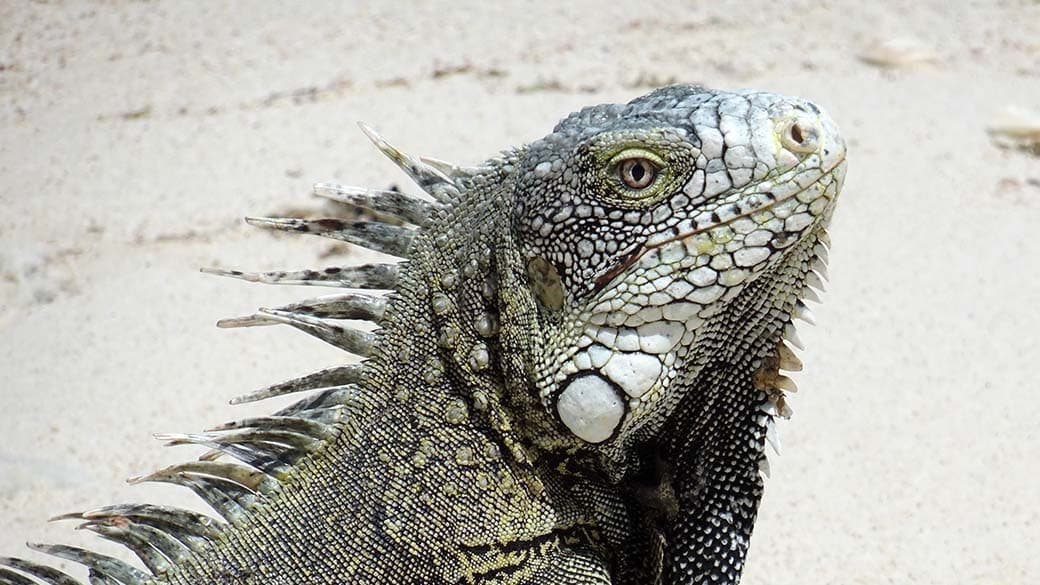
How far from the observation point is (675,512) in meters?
3.44

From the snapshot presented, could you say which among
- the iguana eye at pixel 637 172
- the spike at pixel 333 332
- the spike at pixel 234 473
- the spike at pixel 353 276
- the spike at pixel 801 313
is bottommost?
the spike at pixel 234 473

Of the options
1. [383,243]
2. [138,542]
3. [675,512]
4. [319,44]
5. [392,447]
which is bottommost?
[138,542]

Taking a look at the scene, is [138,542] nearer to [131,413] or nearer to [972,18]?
[131,413]

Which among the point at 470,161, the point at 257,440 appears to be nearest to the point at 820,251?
the point at 257,440

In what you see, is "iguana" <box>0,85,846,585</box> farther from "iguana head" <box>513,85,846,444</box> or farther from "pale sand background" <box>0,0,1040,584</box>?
"pale sand background" <box>0,0,1040,584</box>

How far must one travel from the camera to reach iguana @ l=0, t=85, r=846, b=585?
10.3ft

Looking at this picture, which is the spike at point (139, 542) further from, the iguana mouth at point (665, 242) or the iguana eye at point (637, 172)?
the iguana eye at point (637, 172)

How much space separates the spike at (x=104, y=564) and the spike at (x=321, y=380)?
59 centimetres

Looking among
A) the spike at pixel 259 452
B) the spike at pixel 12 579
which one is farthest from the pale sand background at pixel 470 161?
the spike at pixel 259 452

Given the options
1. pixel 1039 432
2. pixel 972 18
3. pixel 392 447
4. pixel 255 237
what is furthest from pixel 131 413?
pixel 972 18

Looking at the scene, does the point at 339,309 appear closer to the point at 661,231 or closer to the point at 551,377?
the point at 551,377

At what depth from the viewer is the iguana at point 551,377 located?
3125 millimetres

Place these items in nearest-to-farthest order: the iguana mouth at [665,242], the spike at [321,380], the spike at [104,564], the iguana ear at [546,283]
Result: the iguana mouth at [665,242], the iguana ear at [546,283], the spike at [321,380], the spike at [104,564]

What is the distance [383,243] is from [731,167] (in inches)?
41.1
